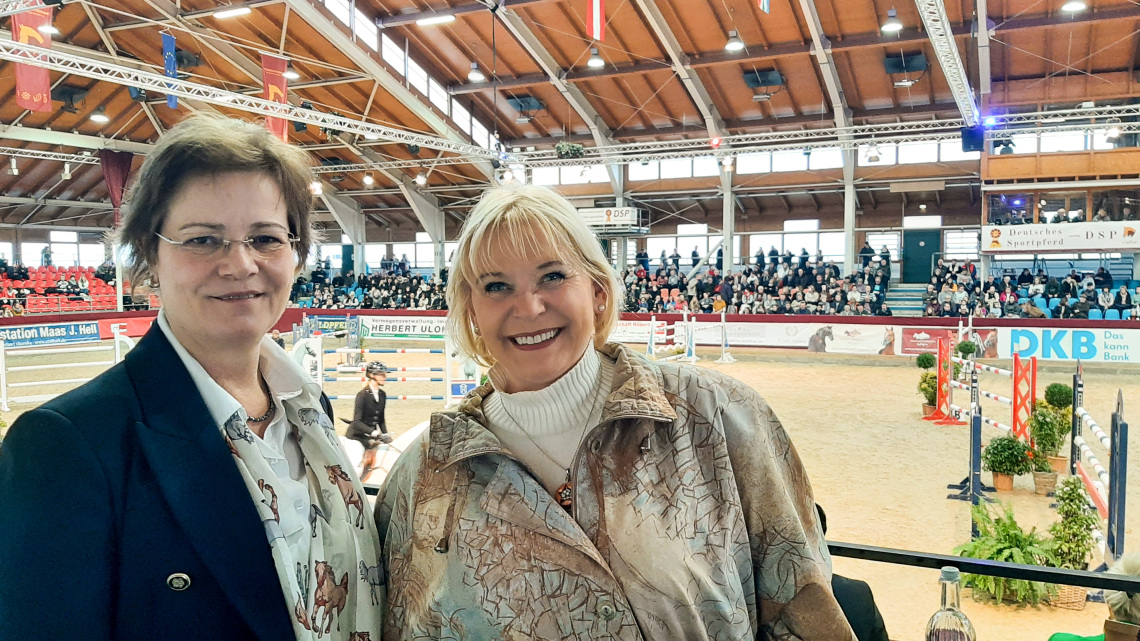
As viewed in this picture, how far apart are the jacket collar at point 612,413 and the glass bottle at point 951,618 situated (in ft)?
3.25

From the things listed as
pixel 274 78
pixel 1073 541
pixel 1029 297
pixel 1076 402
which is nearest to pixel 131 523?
pixel 1073 541

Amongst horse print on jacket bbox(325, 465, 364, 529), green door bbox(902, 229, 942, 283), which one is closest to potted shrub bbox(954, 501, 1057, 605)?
horse print on jacket bbox(325, 465, 364, 529)

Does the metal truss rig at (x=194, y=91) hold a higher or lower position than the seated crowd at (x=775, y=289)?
higher

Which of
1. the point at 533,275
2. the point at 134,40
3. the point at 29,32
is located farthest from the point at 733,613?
the point at 134,40

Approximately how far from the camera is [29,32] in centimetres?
1004

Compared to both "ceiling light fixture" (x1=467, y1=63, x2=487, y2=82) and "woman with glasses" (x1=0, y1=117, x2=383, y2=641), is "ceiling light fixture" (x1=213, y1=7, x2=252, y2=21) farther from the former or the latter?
"woman with glasses" (x1=0, y1=117, x2=383, y2=641)

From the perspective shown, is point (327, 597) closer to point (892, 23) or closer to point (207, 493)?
point (207, 493)

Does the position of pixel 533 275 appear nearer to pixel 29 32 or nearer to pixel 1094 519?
pixel 1094 519

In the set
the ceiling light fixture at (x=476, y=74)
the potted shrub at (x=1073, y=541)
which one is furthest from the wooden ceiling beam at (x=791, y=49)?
the potted shrub at (x=1073, y=541)

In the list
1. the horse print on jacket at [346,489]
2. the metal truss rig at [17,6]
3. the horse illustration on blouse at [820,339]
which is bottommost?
the horse illustration on blouse at [820,339]

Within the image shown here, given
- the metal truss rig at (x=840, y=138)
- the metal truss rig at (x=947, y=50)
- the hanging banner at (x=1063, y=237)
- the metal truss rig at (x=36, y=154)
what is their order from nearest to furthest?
the metal truss rig at (x=947, y=50) < the metal truss rig at (x=840, y=138) < the hanging banner at (x=1063, y=237) < the metal truss rig at (x=36, y=154)

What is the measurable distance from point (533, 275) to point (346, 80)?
64.4 ft

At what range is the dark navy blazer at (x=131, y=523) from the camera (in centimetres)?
100

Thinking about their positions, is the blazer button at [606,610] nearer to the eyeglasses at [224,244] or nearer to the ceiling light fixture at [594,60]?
the eyeglasses at [224,244]
